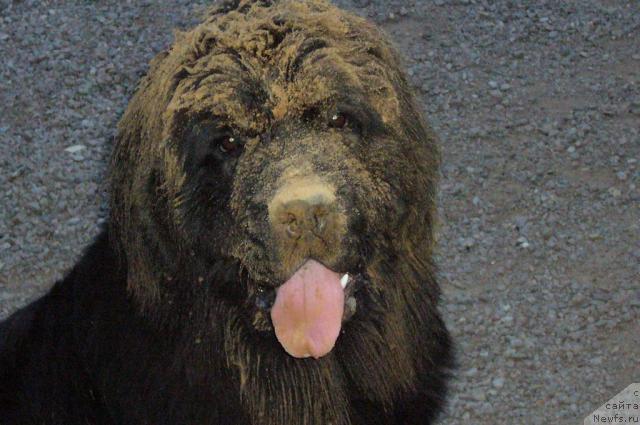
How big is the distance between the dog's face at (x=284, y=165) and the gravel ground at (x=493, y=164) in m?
1.80

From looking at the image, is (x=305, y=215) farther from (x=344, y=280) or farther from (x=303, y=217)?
(x=344, y=280)

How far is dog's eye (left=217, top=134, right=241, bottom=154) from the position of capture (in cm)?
370

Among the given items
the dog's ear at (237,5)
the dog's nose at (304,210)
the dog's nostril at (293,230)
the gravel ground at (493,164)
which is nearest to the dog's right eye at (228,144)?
the dog's nose at (304,210)

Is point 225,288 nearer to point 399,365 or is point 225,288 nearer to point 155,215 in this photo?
point 155,215

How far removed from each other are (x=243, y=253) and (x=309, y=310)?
305 mm

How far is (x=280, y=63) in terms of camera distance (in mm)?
3682

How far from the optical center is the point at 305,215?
3.42 m

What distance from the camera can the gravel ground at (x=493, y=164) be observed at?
18.0 ft

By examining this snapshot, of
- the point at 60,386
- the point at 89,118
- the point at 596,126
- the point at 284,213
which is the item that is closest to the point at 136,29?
the point at 89,118

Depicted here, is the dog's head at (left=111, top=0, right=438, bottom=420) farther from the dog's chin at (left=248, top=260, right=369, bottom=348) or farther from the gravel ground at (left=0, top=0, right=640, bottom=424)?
the gravel ground at (left=0, top=0, right=640, bottom=424)

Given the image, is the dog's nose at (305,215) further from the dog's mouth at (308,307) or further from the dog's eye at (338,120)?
the dog's eye at (338,120)

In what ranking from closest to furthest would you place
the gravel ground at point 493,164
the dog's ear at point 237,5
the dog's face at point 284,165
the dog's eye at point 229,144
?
1. the dog's face at point 284,165
2. the dog's eye at point 229,144
3. the dog's ear at point 237,5
4. the gravel ground at point 493,164

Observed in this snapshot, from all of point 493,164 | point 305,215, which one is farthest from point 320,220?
point 493,164

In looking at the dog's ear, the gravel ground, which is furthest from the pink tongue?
the gravel ground
